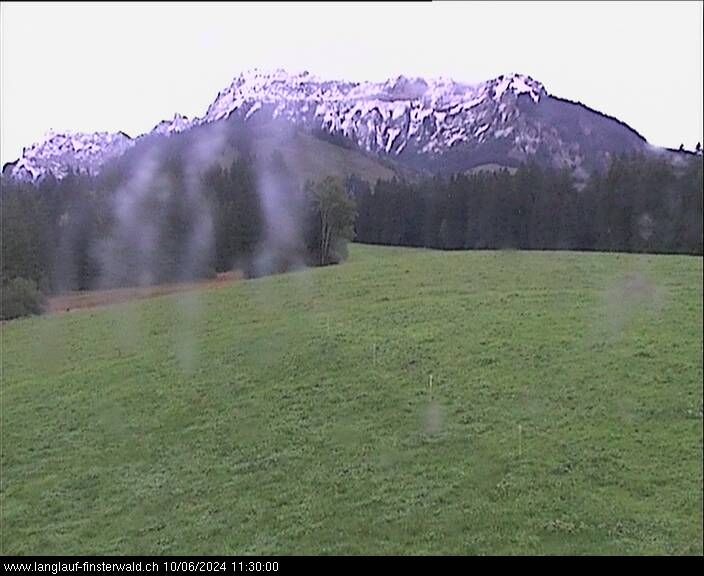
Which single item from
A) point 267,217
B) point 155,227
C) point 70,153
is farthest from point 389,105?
point 155,227

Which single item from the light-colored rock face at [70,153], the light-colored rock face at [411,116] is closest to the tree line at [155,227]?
the light-colored rock face at [70,153]

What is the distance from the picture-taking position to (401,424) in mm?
5848

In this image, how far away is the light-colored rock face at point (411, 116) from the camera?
384 centimetres

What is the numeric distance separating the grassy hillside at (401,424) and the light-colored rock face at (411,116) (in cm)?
72

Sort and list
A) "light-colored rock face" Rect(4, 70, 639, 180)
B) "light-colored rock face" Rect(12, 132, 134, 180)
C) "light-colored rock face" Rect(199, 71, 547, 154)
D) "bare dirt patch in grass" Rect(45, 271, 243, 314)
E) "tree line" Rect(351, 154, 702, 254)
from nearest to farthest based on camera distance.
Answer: "tree line" Rect(351, 154, 702, 254) < "light-colored rock face" Rect(4, 70, 639, 180) < "light-colored rock face" Rect(199, 71, 547, 154) < "light-colored rock face" Rect(12, 132, 134, 180) < "bare dirt patch in grass" Rect(45, 271, 243, 314)

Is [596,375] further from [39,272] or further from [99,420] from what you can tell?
[39,272]

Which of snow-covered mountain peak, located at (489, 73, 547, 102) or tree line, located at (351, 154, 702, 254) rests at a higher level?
snow-covered mountain peak, located at (489, 73, 547, 102)

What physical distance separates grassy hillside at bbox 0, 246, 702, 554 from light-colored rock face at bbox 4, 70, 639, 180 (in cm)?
72

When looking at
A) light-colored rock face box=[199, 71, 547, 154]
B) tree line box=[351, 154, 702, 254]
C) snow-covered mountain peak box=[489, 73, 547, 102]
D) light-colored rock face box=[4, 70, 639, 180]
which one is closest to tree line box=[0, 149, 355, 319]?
light-colored rock face box=[4, 70, 639, 180]

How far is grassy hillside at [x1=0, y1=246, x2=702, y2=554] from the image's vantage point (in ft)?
11.8

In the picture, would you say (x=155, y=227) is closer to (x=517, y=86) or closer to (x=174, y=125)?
(x=174, y=125)

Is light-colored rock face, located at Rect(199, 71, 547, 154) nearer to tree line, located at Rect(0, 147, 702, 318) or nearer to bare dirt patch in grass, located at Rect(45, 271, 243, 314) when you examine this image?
tree line, located at Rect(0, 147, 702, 318)

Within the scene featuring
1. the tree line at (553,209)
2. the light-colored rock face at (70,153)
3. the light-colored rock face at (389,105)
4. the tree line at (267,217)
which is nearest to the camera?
the tree line at (553,209)

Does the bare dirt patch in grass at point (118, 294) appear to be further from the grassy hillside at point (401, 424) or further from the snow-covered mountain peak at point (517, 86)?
the snow-covered mountain peak at point (517, 86)
